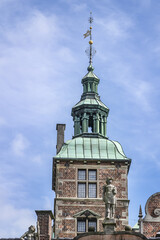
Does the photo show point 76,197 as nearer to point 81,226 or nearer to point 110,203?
point 81,226

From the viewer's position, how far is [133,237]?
29.8 m

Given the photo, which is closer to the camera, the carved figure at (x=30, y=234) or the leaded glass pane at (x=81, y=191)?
the carved figure at (x=30, y=234)

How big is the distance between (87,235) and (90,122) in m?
18.9

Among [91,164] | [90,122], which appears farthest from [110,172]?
[90,122]

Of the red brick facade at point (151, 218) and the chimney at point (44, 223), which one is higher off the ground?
the red brick facade at point (151, 218)

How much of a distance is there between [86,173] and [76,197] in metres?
1.78

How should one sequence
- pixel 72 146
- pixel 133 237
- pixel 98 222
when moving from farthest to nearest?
pixel 72 146
pixel 98 222
pixel 133 237

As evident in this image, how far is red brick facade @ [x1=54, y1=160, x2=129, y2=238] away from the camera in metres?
42.3

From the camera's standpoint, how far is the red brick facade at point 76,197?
139ft

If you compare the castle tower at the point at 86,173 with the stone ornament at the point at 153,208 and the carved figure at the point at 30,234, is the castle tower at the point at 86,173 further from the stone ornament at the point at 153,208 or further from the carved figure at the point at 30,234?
the carved figure at the point at 30,234

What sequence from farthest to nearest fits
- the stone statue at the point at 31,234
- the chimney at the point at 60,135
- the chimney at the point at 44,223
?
the chimney at the point at 60,135
the chimney at the point at 44,223
the stone statue at the point at 31,234

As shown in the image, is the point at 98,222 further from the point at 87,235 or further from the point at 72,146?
the point at 87,235

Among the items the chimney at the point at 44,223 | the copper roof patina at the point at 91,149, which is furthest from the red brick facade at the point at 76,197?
the chimney at the point at 44,223

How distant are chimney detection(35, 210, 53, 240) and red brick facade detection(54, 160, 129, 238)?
376 inches
